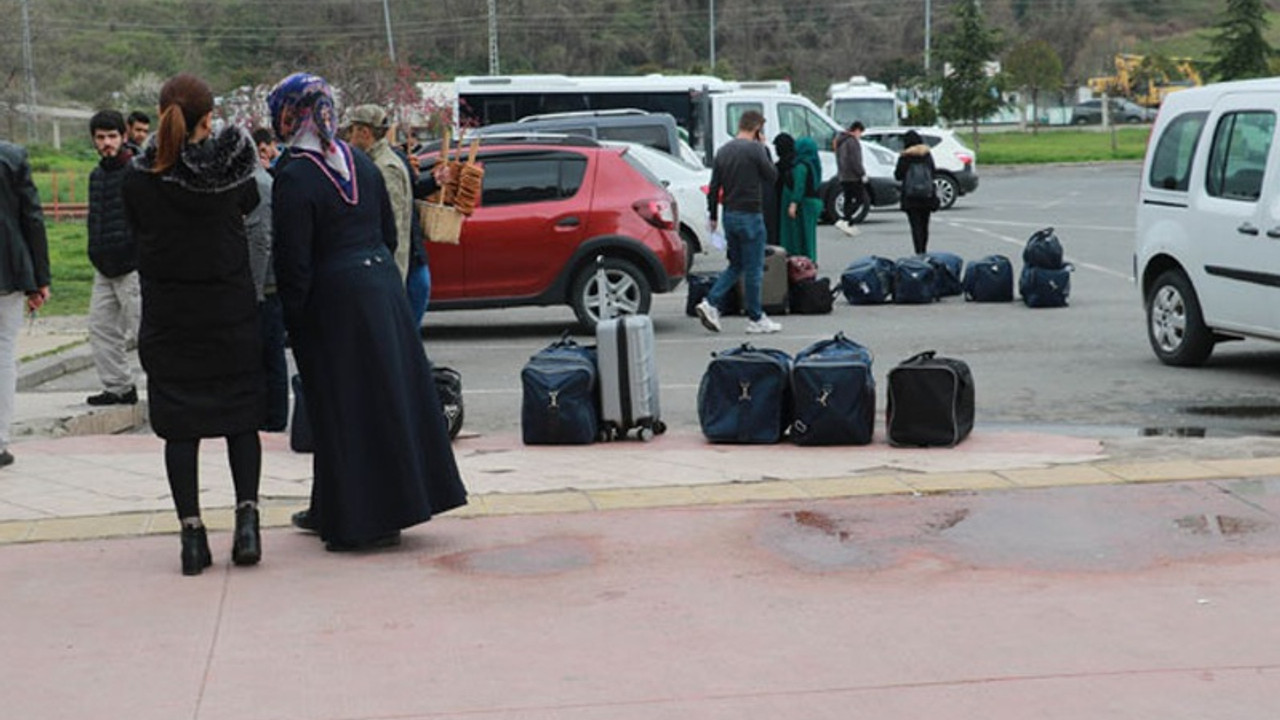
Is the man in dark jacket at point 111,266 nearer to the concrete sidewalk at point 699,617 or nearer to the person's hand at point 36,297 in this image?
the person's hand at point 36,297

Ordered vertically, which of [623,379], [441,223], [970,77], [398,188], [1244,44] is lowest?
[623,379]

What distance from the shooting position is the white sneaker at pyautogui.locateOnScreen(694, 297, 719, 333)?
53.6ft

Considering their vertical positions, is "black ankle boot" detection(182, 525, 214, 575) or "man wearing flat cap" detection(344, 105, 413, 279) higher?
"man wearing flat cap" detection(344, 105, 413, 279)

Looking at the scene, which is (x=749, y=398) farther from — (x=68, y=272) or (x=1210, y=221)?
(x=68, y=272)

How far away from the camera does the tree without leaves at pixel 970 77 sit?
63.8 metres

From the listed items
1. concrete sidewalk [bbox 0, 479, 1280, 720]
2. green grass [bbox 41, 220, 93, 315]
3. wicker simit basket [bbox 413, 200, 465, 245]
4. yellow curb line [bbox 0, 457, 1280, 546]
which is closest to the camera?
concrete sidewalk [bbox 0, 479, 1280, 720]

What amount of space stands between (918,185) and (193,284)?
50.0ft

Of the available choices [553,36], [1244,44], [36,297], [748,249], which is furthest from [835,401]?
[553,36]

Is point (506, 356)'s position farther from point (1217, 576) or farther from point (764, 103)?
point (764, 103)

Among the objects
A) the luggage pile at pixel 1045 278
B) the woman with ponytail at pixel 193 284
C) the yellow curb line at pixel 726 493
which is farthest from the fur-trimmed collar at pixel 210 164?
the luggage pile at pixel 1045 278

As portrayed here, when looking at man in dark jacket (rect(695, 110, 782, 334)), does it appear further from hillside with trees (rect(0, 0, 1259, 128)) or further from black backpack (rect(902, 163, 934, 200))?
hillside with trees (rect(0, 0, 1259, 128))

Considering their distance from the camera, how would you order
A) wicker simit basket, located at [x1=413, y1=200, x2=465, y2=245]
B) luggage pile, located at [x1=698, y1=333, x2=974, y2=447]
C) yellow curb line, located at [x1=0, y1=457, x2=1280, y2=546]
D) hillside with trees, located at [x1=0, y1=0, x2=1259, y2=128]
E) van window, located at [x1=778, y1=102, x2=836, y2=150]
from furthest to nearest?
hillside with trees, located at [x1=0, y1=0, x2=1259, y2=128] < van window, located at [x1=778, y1=102, x2=836, y2=150] < wicker simit basket, located at [x1=413, y1=200, x2=465, y2=245] < luggage pile, located at [x1=698, y1=333, x2=974, y2=447] < yellow curb line, located at [x1=0, y1=457, x2=1280, y2=546]

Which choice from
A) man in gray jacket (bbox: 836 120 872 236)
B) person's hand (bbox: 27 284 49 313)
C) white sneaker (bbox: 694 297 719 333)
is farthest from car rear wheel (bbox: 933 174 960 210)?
person's hand (bbox: 27 284 49 313)

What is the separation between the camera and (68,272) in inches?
938
